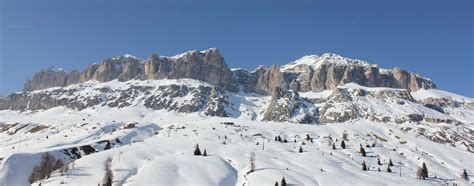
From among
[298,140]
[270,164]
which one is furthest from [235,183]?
[298,140]

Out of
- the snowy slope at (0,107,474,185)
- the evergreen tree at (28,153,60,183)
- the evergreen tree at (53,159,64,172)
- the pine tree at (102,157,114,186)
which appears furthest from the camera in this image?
the evergreen tree at (53,159,64,172)

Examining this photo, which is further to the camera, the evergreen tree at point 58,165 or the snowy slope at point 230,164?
the evergreen tree at point 58,165

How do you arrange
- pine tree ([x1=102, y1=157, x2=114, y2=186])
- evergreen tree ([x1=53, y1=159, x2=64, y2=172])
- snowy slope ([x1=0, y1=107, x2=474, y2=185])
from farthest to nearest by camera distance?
evergreen tree ([x1=53, y1=159, x2=64, y2=172]) < snowy slope ([x1=0, y1=107, x2=474, y2=185]) < pine tree ([x1=102, y1=157, x2=114, y2=186])

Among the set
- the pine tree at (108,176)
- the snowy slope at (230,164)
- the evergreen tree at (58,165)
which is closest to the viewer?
Answer: the pine tree at (108,176)

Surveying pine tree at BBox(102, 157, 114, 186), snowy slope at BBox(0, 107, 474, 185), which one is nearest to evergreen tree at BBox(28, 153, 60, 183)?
snowy slope at BBox(0, 107, 474, 185)

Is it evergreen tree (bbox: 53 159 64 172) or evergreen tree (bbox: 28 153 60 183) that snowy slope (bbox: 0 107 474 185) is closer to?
evergreen tree (bbox: 28 153 60 183)

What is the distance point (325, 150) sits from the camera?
15262 cm

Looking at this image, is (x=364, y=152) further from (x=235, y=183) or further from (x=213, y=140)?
(x=235, y=183)

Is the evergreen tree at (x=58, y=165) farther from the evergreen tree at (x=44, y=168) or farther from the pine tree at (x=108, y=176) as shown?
the pine tree at (x=108, y=176)

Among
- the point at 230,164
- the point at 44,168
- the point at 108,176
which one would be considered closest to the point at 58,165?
the point at 44,168

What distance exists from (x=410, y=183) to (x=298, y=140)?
70768 millimetres

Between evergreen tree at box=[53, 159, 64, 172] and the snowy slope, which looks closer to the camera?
the snowy slope

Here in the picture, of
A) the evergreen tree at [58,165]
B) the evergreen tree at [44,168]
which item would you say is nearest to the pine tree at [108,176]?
the evergreen tree at [44,168]

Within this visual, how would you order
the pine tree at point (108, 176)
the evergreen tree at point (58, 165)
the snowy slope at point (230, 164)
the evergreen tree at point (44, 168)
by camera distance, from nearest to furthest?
the pine tree at point (108, 176) < the snowy slope at point (230, 164) < the evergreen tree at point (44, 168) < the evergreen tree at point (58, 165)
